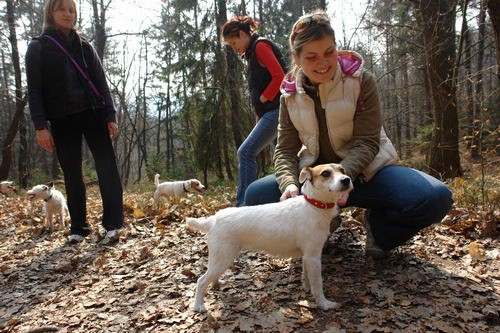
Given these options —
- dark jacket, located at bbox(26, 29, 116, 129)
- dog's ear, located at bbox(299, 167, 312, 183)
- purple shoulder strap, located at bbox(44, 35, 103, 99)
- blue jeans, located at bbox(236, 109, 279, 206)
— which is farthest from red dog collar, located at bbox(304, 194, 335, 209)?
purple shoulder strap, located at bbox(44, 35, 103, 99)

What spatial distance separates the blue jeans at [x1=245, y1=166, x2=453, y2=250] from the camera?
2.83 m

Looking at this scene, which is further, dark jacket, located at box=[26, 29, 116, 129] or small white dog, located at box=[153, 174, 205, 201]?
small white dog, located at box=[153, 174, 205, 201]

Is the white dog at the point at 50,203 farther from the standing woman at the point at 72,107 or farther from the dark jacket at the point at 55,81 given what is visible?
the dark jacket at the point at 55,81

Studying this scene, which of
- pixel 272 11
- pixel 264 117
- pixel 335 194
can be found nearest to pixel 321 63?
pixel 335 194

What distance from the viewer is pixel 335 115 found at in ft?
10.0

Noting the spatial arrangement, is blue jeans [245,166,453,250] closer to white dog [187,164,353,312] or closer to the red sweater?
white dog [187,164,353,312]

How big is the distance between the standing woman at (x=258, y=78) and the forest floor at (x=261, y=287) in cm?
131

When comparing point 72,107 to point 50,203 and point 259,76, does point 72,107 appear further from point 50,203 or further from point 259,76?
point 259,76

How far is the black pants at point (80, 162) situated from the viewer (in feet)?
15.0

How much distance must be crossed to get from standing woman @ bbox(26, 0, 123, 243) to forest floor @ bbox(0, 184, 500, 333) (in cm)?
60

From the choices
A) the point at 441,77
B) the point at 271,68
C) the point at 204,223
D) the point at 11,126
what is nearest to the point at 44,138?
the point at 204,223

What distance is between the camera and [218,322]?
2.73 meters

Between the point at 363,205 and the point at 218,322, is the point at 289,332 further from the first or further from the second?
the point at 363,205

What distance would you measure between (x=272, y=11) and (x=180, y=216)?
65.2ft
